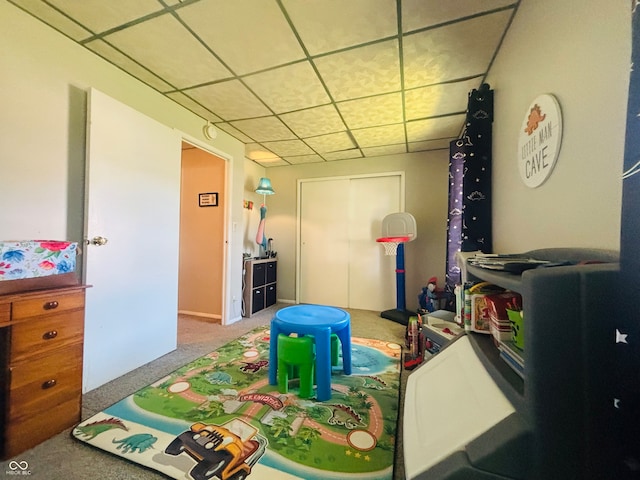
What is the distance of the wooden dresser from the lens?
3.67 feet

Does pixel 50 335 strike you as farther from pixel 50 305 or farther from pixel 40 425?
pixel 40 425

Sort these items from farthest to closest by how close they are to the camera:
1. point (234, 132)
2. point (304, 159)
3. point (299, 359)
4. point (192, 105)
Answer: point (304, 159) → point (234, 132) → point (192, 105) → point (299, 359)

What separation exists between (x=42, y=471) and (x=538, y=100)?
106 inches

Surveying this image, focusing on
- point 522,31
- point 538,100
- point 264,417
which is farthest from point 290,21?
point 264,417

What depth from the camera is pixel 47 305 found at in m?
1.25

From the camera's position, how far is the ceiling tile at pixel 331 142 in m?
3.01

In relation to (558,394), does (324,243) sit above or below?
above

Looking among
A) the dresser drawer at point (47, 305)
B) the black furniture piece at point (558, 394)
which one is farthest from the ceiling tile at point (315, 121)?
the black furniture piece at point (558, 394)

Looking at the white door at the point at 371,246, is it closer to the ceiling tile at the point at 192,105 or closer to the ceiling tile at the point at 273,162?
the ceiling tile at the point at 273,162

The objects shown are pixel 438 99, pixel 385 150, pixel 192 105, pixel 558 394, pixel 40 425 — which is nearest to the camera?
pixel 558 394

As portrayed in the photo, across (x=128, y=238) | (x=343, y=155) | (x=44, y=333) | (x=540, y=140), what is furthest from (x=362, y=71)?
(x=44, y=333)

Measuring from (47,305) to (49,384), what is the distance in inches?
15.8

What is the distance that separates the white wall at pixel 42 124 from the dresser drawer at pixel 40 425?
0.94 m

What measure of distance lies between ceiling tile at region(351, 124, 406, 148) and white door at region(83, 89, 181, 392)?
78.0 inches
